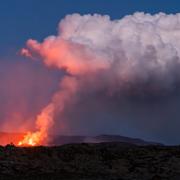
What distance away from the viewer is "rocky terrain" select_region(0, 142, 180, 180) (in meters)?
57.7

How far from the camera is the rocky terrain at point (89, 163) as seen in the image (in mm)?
57688

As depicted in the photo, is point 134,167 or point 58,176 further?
point 134,167

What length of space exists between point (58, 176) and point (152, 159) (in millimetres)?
12603

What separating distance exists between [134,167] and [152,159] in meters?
3.49

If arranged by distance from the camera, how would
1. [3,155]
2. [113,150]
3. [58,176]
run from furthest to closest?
1. [113,150]
2. [3,155]
3. [58,176]

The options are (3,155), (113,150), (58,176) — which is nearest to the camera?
(58,176)

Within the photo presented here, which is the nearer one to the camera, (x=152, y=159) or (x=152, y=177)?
(x=152, y=177)

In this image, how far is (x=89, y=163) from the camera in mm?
61750

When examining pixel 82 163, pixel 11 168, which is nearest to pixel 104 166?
pixel 82 163

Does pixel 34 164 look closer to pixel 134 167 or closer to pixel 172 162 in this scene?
pixel 134 167

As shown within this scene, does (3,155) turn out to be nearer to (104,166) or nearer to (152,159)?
(104,166)

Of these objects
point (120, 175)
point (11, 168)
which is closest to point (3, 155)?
point (11, 168)

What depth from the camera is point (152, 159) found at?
64188 mm

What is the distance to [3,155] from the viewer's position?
61.2 meters
